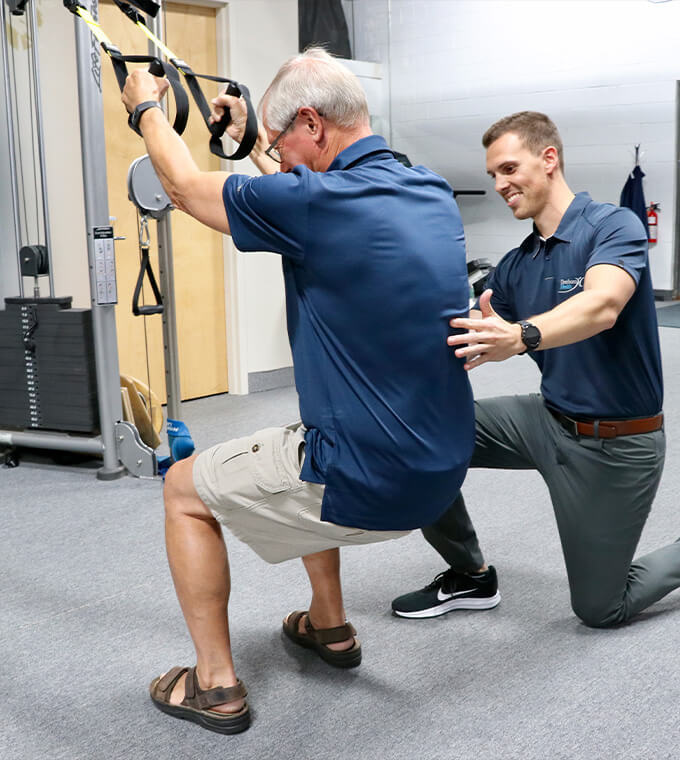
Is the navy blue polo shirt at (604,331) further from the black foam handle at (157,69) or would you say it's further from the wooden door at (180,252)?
the wooden door at (180,252)

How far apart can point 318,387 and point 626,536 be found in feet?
3.43

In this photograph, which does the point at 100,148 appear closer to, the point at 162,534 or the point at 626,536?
the point at 162,534

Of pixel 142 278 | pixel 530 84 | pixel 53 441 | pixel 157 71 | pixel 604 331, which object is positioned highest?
pixel 530 84

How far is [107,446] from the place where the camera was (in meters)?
3.77

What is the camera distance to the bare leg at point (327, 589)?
218cm

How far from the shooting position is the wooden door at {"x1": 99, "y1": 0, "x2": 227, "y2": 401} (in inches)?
187

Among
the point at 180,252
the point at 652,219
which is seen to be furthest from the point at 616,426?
the point at 652,219

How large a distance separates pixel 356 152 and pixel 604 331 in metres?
0.89

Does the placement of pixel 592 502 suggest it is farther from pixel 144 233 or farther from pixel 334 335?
pixel 144 233

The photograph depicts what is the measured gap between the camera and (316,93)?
166cm

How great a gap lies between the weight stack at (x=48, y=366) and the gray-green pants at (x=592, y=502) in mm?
1937

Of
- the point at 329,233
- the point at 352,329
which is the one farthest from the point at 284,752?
the point at 329,233

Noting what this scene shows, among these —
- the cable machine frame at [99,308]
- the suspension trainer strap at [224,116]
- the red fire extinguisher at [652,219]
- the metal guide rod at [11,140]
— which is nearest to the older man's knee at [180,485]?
the suspension trainer strap at [224,116]

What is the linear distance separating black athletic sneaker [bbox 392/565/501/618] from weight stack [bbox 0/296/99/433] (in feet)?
6.30
